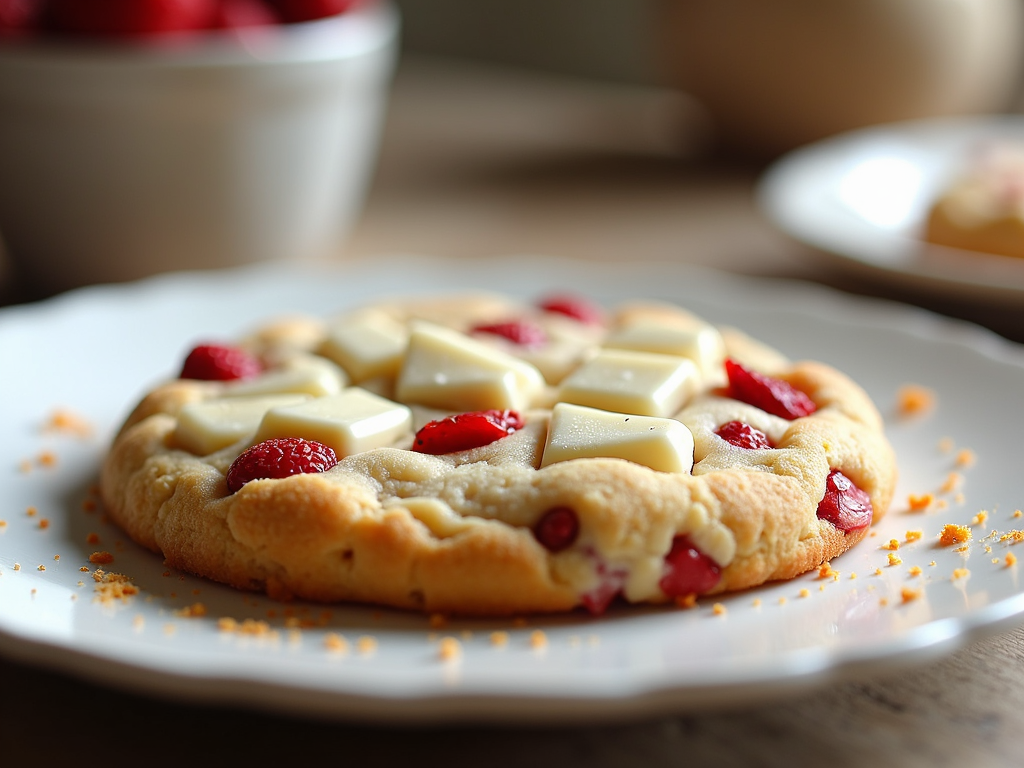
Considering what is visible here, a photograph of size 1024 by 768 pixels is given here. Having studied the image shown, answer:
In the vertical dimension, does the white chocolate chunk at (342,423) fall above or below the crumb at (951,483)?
below

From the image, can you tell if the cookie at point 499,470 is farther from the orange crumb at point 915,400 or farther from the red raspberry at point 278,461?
the orange crumb at point 915,400

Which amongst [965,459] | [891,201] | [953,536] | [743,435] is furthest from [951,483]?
[891,201]

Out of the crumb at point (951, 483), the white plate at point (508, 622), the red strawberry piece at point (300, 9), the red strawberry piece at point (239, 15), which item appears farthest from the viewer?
the red strawberry piece at point (300, 9)

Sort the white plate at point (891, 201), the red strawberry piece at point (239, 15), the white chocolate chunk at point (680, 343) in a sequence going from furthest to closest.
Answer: the red strawberry piece at point (239, 15)
the white plate at point (891, 201)
the white chocolate chunk at point (680, 343)

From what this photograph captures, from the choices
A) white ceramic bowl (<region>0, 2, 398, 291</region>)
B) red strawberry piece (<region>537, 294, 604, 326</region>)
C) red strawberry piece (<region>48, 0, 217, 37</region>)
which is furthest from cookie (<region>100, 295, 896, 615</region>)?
red strawberry piece (<region>48, 0, 217, 37</region>)

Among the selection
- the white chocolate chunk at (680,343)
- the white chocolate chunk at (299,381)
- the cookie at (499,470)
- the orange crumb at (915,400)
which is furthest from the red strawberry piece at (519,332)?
the orange crumb at (915,400)
